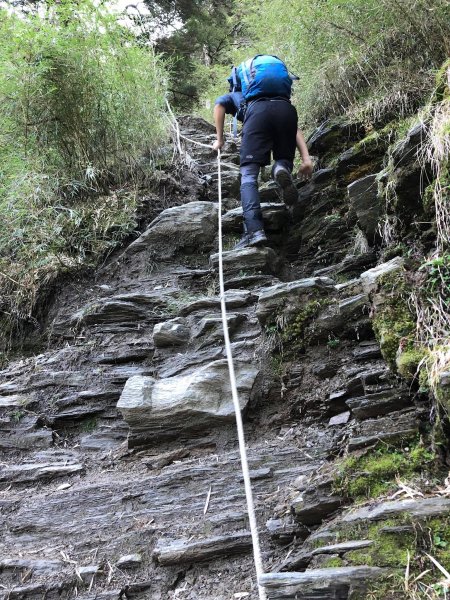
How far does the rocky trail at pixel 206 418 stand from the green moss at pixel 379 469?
7 cm

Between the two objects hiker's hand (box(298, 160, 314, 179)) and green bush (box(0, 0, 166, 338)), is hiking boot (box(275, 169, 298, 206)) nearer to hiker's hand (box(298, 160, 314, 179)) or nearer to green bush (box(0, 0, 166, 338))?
hiker's hand (box(298, 160, 314, 179))

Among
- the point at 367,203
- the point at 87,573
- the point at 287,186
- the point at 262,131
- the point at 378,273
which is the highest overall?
the point at 262,131

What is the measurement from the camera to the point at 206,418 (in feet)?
10.9

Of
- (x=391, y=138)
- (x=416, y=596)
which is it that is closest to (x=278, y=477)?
(x=416, y=596)

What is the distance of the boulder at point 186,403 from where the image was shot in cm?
334

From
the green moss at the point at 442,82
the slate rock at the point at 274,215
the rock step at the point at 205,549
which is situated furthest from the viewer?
the slate rock at the point at 274,215

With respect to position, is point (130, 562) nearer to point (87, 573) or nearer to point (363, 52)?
point (87, 573)

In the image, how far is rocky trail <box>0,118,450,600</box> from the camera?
235 cm

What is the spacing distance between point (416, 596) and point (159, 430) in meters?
2.02

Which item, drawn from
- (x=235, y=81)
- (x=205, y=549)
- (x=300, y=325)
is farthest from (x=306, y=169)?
(x=205, y=549)

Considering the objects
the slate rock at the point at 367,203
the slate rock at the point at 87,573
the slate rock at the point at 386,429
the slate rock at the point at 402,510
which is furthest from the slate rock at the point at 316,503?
the slate rock at the point at 367,203

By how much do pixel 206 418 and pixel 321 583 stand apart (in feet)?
5.23

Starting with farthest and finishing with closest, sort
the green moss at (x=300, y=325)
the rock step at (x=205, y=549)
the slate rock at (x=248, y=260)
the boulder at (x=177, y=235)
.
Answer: the boulder at (x=177, y=235) < the slate rock at (x=248, y=260) < the green moss at (x=300, y=325) < the rock step at (x=205, y=549)

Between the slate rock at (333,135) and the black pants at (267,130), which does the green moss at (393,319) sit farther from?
the slate rock at (333,135)
